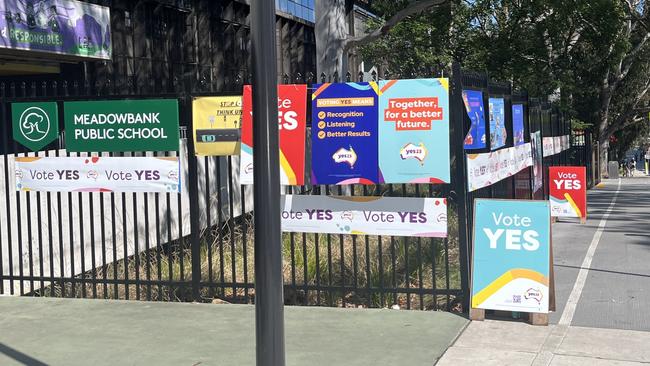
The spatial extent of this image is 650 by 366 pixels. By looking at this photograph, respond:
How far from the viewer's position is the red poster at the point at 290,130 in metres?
7.98

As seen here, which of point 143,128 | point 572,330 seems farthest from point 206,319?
point 572,330

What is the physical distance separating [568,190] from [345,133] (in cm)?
867

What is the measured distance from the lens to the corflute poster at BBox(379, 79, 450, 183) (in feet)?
24.7

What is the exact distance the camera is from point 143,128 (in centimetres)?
841

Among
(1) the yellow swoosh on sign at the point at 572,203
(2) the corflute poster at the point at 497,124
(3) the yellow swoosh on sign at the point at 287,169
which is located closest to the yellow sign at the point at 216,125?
(3) the yellow swoosh on sign at the point at 287,169

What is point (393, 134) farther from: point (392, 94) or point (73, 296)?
point (73, 296)

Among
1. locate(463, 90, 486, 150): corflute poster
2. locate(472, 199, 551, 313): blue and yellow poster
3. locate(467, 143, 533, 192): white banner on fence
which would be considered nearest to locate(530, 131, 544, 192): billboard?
locate(467, 143, 533, 192): white banner on fence

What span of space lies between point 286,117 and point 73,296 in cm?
333

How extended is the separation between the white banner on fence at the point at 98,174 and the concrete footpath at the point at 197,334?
1220 millimetres

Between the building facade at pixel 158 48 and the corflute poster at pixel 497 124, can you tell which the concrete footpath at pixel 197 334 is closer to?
the corflute poster at pixel 497 124

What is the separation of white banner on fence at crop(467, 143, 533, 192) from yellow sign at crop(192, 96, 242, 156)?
234 centimetres

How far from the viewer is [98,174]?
8.63 metres

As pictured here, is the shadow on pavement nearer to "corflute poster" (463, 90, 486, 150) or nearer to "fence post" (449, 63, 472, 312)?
"fence post" (449, 63, 472, 312)

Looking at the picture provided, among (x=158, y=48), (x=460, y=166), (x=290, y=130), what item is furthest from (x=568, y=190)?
(x=158, y=48)
